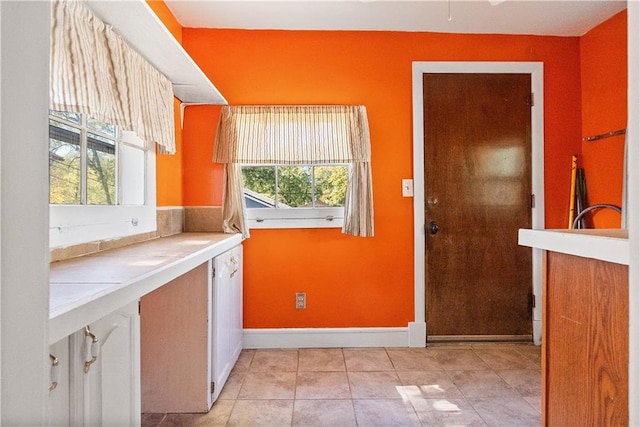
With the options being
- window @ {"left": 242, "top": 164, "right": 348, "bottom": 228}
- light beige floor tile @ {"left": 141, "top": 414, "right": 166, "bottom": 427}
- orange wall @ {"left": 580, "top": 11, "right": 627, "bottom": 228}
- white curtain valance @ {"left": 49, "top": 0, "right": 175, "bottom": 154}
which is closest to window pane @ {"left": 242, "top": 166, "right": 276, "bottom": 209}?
window @ {"left": 242, "top": 164, "right": 348, "bottom": 228}

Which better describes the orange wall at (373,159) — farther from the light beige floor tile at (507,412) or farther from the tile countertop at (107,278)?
the tile countertop at (107,278)

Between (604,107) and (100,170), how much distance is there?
133 inches

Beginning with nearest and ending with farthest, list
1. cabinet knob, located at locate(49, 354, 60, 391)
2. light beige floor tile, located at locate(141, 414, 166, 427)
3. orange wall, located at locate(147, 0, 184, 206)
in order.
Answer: cabinet knob, located at locate(49, 354, 60, 391) → light beige floor tile, located at locate(141, 414, 166, 427) → orange wall, located at locate(147, 0, 184, 206)

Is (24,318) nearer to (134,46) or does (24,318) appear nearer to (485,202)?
(134,46)

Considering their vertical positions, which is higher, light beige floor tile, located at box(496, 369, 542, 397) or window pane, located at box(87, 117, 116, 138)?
window pane, located at box(87, 117, 116, 138)

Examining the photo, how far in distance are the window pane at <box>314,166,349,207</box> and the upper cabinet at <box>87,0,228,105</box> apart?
3.07 feet

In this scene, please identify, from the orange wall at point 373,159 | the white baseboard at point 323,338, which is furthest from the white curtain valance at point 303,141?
the white baseboard at point 323,338

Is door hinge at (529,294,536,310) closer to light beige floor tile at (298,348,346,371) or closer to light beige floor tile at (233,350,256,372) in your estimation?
light beige floor tile at (298,348,346,371)

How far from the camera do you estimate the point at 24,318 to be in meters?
0.46

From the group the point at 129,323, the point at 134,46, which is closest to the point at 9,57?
the point at 129,323

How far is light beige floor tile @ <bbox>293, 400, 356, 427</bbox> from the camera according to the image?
190cm

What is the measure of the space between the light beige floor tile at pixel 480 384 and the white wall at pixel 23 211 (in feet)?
7.35

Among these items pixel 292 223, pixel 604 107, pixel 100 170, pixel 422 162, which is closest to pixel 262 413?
pixel 292 223

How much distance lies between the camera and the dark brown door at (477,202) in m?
2.97
